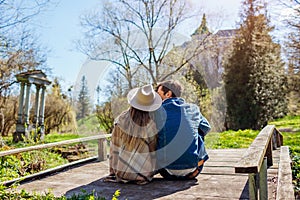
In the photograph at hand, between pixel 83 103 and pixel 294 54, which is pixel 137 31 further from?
pixel 294 54

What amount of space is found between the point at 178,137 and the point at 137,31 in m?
10.1

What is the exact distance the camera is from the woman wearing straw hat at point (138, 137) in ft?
9.43

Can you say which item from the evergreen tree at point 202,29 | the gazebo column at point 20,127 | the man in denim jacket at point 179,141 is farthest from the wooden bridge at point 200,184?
the evergreen tree at point 202,29

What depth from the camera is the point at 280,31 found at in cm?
924

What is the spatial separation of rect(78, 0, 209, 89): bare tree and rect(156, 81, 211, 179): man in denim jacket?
875 centimetres

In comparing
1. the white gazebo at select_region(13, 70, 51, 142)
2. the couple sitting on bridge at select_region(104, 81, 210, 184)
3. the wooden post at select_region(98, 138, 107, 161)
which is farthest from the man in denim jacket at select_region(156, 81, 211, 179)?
the white gazebo at select_region(13, 70, 51, 142)

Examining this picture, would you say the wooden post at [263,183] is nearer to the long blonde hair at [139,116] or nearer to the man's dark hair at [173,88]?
the long blonde hair at [139,116]

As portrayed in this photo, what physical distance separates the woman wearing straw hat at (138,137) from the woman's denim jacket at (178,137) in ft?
0.29

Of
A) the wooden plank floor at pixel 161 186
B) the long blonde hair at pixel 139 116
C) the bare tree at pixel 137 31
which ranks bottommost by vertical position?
the wooden plank floor at pixel 161 186

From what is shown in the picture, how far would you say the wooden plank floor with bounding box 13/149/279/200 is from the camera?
253 centimetres

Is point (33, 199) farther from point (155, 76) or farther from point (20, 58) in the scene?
point (155, 76)

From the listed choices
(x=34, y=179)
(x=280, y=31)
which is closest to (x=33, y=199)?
(x=34, y=179)

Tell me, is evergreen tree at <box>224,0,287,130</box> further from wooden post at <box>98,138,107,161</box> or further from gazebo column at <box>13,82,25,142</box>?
wooden post at <box>98,138,107,161</box>

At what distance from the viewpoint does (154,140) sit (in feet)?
9.71
